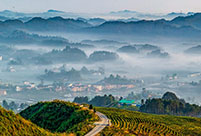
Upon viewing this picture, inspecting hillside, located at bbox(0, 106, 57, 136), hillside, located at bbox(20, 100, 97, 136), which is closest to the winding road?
hillside, located at bbox(20, 100, 97, 136)

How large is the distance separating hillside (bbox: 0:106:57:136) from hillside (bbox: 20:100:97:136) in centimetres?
629

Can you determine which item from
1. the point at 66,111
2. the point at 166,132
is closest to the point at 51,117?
the point at 66,111

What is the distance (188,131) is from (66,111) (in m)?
19.9

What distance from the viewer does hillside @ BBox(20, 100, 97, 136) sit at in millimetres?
45884

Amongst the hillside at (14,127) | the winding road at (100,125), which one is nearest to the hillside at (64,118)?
the winding road at (100,125)

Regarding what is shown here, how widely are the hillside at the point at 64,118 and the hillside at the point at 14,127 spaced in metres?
6.29

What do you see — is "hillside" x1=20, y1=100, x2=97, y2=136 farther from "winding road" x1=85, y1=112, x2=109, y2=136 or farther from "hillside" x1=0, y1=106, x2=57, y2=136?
"hillside" x1=0, y1=106, x2=57, y2=136

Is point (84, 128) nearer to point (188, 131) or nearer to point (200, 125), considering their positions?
point (188, 131)

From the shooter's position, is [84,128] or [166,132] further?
[166,132]

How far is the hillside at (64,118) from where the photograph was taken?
45884 millimetres

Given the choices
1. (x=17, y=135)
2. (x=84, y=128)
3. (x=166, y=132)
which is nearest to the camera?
(x=17, y=135)

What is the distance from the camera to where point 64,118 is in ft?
171

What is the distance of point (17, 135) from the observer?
35.2 meters

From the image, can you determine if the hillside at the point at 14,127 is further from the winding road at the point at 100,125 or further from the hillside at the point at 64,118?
the winding road at the point at 100,125
